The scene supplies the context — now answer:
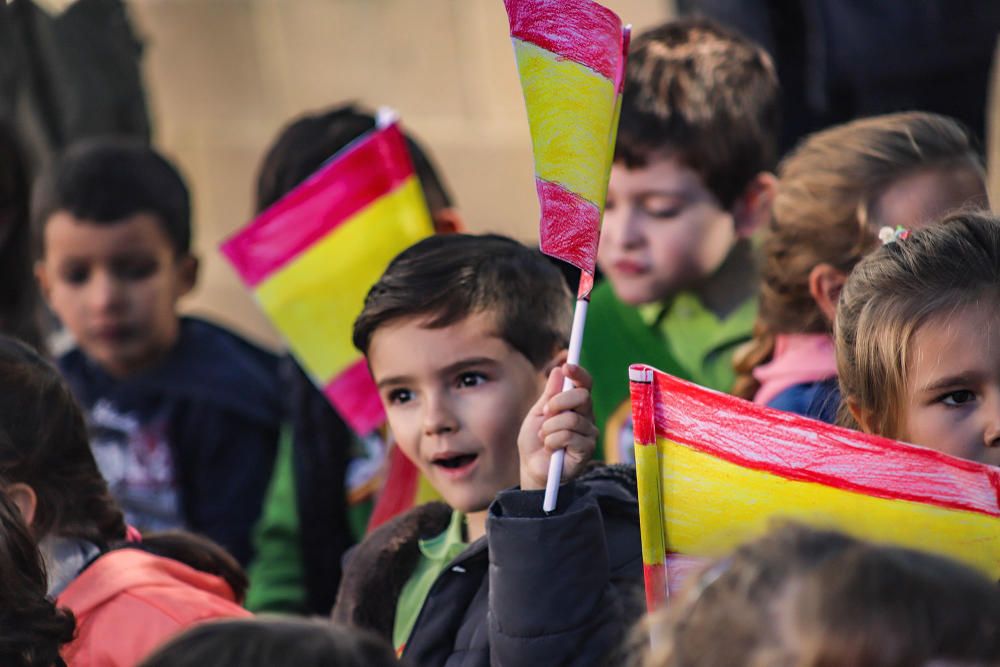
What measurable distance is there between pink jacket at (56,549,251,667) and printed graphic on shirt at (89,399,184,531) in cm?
142

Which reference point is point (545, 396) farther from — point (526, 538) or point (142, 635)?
point (142, 635)

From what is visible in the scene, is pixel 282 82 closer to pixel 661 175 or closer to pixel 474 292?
pixel 661 175

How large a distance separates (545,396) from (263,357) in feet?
7.81

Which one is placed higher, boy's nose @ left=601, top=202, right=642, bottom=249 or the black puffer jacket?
boy's nose @ left=601, top=202, right=642, bottom=249

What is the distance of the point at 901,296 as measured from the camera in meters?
2.36

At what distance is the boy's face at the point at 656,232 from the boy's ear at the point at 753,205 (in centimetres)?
12

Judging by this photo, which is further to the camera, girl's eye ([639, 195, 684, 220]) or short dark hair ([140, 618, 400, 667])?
girl's eye ([639, 195, 684, 220])

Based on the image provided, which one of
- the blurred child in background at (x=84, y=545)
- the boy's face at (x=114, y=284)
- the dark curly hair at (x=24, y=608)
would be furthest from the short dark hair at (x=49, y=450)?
the boy's face at (x=114, y=284)

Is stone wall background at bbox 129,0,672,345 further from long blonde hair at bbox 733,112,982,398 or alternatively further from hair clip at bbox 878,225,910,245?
hair clip at bbox 878,225,910,245

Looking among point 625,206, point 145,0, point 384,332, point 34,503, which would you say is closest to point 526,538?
point 384,332

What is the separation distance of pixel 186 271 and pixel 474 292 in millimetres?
1871

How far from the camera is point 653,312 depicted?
366 centimetres

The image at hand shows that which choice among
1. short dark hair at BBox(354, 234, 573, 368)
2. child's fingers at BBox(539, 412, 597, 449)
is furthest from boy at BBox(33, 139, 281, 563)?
child's fingers at BBox(539, 412, 597, 449)

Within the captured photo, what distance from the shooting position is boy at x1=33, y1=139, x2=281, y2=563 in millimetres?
4215
